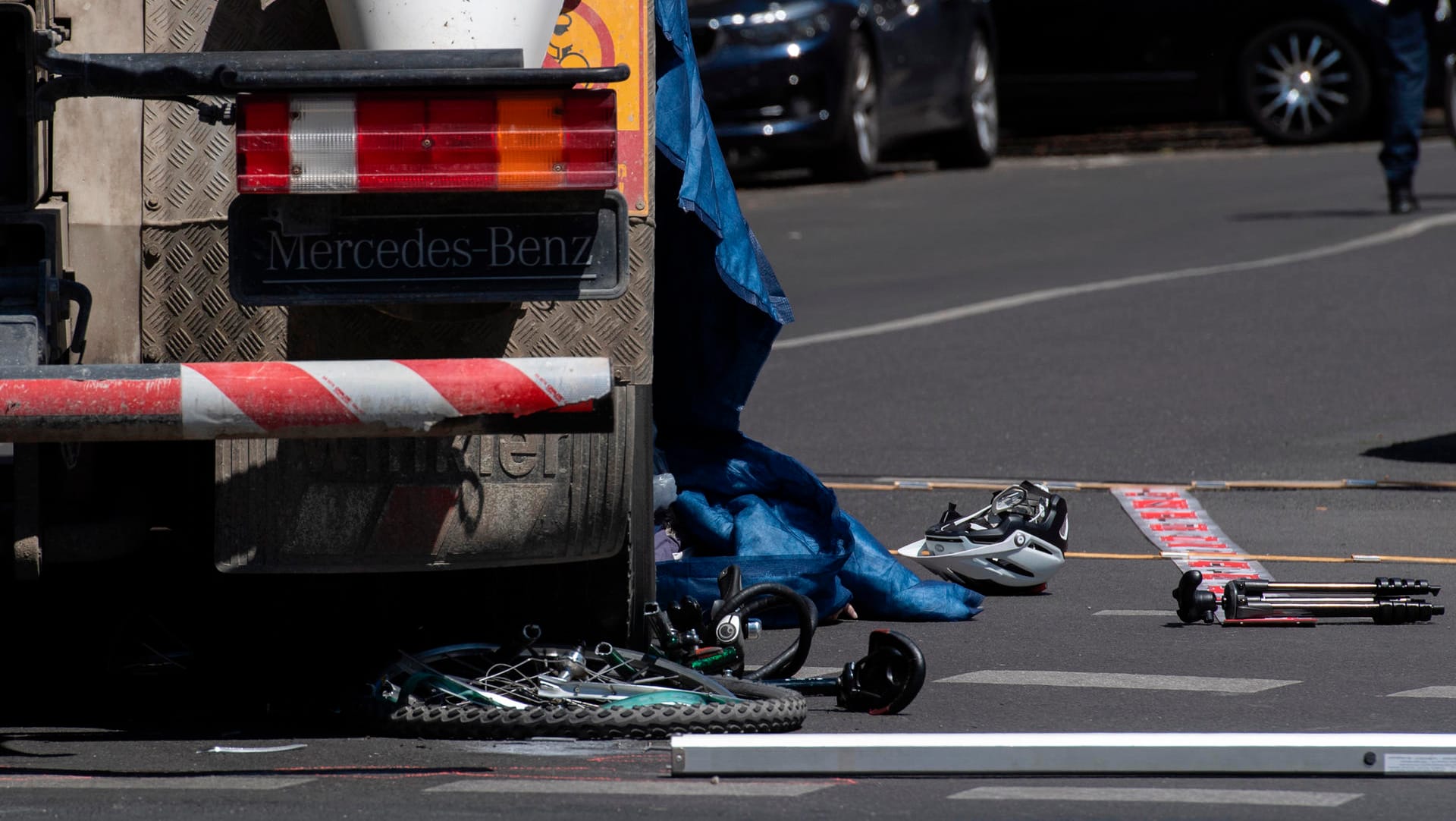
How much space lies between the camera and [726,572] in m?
5.26

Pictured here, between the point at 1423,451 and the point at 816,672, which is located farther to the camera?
the point at 1423,451

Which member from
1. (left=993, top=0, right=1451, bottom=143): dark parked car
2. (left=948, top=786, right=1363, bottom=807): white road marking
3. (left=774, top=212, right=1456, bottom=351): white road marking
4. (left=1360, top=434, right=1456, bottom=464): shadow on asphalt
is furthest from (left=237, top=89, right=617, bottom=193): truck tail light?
(left=993, top=0, right=1451, bottom=143): dark parked car

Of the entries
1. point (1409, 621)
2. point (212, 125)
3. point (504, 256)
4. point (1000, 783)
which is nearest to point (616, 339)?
point (504, 256)

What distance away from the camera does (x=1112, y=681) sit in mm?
5043

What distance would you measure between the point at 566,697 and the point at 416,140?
3.93 feet

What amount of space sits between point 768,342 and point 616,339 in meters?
1.63

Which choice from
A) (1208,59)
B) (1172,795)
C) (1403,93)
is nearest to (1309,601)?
(1172,795)

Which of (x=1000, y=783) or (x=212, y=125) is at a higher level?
(x=212, y=125)

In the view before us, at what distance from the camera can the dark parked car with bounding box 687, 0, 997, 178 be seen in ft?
50.8

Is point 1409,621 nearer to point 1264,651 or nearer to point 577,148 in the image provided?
point 1264,651

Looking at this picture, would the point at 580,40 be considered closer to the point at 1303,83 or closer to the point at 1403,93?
the point at 1403,93

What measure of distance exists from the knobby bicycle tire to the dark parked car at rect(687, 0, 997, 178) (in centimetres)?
1101

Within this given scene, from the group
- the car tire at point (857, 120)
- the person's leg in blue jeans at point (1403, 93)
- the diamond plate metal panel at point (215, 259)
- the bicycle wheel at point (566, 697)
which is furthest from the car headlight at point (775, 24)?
the diamond plate metal panel at point (215, 259)

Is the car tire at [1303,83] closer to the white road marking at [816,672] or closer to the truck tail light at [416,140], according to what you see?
the white road marking at [816,672]
